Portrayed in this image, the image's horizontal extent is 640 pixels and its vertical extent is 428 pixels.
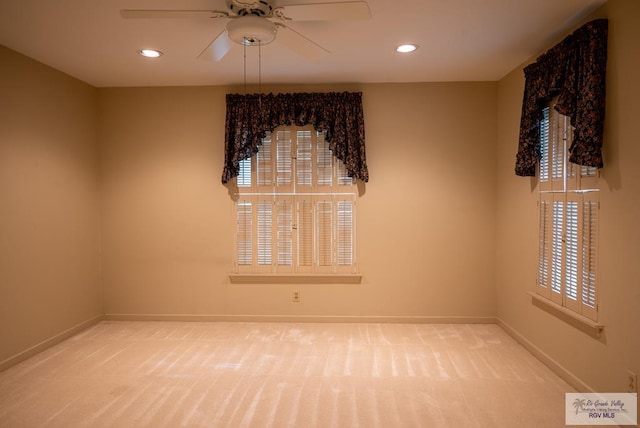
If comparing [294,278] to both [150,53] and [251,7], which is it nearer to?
[150,53]

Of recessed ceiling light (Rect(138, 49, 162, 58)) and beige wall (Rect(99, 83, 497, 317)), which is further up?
recessed ceiling light (Rect(138, 49, 162, 58))

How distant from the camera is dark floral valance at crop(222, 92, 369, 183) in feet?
14.1

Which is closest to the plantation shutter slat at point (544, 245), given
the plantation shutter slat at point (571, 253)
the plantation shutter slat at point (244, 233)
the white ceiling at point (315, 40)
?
the plantation shutter slat at point (571, 253)

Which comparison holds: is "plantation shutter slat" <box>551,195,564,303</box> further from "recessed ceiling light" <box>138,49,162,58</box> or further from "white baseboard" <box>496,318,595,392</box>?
"recessed ceiling light" <box>138,49,162,58</box>

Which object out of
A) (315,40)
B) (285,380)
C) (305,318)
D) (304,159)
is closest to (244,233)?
(304,159)

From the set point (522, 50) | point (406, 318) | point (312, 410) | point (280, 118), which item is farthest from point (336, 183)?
point (312, 410)

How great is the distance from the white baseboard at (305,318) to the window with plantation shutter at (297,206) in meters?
0.49

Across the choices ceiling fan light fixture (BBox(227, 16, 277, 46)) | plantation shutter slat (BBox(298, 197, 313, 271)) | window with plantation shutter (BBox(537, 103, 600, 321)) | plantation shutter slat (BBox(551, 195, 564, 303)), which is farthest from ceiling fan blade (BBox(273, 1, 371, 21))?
plantation shutter slat (BBox(298, 197, 313, 271))

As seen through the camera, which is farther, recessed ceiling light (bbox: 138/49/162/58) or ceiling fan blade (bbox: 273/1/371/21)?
recessed ceiling light (bbox: 138/49/162/58)

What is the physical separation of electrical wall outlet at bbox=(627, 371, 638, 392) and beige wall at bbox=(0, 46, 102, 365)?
4.38 metres

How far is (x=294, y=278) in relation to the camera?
14.6 feet

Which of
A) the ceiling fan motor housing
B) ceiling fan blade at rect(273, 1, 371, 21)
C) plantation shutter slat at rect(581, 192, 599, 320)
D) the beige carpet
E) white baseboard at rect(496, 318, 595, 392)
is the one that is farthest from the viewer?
white baseboard at rect(496, 318, 595, 392)

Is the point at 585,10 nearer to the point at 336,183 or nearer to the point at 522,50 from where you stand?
the point at 522,50

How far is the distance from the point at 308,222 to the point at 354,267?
69cm
